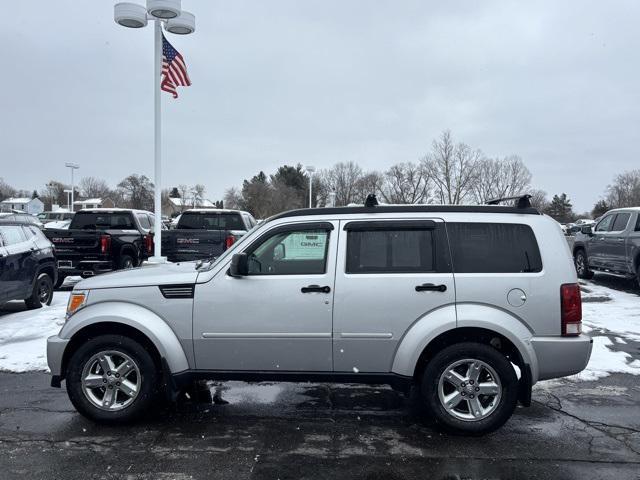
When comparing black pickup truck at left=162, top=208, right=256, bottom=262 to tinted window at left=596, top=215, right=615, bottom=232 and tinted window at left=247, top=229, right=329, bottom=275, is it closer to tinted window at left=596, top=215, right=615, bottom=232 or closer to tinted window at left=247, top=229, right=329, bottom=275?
tinted window at left=247, top=229, right=329, bottom=275

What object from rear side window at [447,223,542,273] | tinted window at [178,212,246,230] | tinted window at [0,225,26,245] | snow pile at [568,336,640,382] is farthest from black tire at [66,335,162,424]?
tinted window at [178,212,246,230]

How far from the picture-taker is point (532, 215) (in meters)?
4.84

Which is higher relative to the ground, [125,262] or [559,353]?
[125,262]

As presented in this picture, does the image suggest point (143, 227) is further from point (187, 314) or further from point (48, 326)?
point (187, 314)

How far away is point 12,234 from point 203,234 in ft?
15.0

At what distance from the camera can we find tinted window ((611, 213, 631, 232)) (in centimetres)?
1383

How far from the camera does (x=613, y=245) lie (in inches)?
555

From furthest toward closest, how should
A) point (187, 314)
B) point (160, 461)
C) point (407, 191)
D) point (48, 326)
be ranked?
point (407, 191) → point (48, 326) → point (187, 314) → point (160, 461)

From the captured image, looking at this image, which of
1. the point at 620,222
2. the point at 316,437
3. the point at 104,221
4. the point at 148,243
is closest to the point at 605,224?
the point at 620,222

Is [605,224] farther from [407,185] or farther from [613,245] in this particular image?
[407,185]

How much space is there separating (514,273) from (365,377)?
4.95 ft

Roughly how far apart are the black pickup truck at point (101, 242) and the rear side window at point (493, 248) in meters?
10.3

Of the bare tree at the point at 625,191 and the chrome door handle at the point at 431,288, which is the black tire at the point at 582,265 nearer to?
the chrome door handle at the point at 431,288

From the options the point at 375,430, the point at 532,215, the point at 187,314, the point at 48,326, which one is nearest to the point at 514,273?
the point at 532,215
